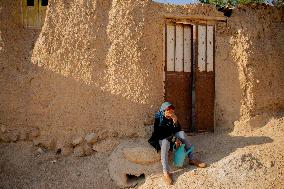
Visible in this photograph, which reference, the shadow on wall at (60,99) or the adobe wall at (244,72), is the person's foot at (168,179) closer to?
the shadow on wall at (60,99)

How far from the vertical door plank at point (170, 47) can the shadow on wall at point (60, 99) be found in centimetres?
93

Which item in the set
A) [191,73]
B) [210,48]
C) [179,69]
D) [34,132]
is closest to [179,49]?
[179,69]

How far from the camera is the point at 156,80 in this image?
6562mm

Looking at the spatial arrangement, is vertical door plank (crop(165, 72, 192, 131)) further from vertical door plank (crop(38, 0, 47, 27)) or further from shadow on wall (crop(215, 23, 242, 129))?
vertical door plank (crop(38, 0, 47, 27))

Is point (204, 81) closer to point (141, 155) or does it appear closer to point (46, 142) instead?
point (141, 155)

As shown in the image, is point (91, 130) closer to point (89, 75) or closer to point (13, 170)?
point (89, 75)

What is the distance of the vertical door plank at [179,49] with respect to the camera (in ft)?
22.8

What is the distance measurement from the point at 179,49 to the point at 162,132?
1765mm

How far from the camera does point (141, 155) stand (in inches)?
227

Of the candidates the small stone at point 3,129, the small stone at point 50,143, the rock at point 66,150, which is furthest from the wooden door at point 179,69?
the small stone at point 3,129

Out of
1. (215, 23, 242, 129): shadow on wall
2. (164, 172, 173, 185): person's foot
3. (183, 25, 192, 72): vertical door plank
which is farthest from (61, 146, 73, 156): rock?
(215, 23, 242, 129): shadow on wall

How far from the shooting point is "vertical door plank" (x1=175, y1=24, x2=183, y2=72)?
273 inches

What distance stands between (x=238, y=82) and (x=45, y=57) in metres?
3.29

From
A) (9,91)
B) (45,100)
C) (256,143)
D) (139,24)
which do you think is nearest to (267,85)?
(256,143)
